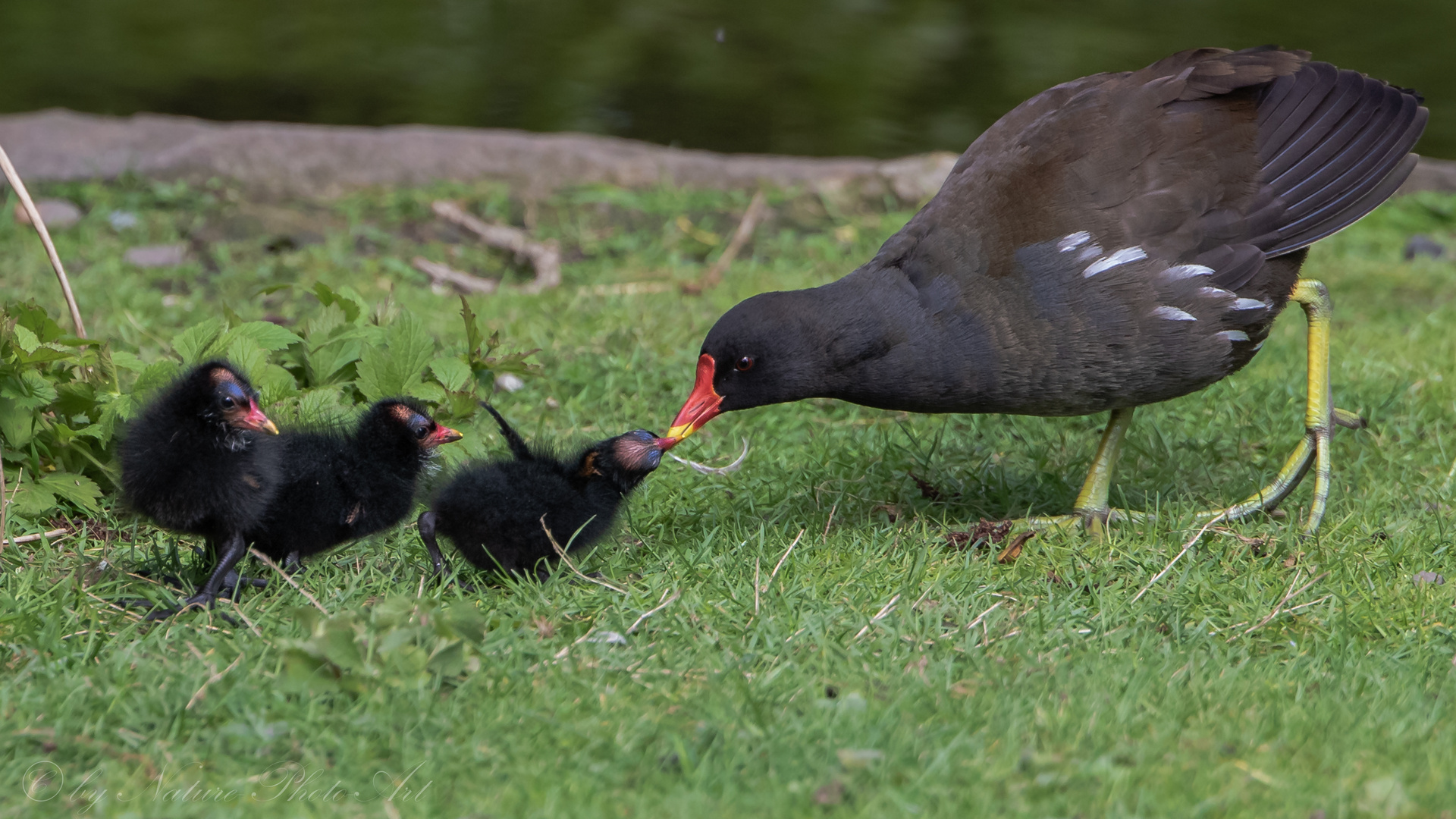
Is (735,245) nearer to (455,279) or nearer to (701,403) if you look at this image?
(455,279)

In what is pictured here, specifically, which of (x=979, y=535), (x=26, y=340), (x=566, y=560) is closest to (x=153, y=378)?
(x=26, y=340)

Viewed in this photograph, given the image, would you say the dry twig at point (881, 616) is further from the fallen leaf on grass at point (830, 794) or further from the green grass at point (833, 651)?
the fallen leaf on grass at point (830, 794)

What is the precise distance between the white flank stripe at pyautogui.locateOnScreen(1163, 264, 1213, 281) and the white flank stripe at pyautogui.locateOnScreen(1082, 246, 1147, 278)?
3.8 inches

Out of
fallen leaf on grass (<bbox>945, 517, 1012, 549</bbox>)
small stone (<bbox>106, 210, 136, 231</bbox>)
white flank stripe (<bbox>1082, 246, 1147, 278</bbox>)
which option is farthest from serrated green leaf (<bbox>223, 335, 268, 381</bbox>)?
small stone (<bbox>106, 210, 136, 231</bbox>)

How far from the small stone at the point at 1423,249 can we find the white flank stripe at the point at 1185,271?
179 inches

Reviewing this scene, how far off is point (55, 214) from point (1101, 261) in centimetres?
581

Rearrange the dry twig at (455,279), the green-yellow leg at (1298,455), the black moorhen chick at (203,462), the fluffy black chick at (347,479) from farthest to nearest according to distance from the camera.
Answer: the dry twig at (455,279)
the green-yellow leg at (1298,455)
the fluffy black chick at (347,479)
the black moorhen chick at (203,462)

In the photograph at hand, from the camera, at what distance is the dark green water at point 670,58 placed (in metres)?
11.1

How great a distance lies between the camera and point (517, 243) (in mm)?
6859

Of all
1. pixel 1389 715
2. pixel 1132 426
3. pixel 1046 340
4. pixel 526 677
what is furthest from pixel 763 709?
pixel 1132 426

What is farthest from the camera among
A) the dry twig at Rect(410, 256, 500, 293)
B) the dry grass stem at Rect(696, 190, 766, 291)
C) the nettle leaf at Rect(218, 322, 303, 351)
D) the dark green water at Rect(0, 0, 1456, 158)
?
the dark green water at Rect(0, 0, 1456, 158)

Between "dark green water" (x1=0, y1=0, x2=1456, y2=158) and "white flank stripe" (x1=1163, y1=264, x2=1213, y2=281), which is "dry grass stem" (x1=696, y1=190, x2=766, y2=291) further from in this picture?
"dark green water" (x1=0, y1=0, x2=1456, y2=158)

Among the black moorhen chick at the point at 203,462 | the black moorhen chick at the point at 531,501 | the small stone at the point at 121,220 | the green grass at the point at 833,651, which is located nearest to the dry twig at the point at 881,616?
the green grass at the point at 833,651

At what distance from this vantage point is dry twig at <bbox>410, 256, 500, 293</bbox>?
20.9ft
